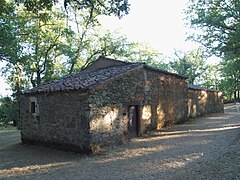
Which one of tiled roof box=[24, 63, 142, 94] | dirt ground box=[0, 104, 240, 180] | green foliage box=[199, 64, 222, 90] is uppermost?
green foliage box=[199, 64, 222, 90]

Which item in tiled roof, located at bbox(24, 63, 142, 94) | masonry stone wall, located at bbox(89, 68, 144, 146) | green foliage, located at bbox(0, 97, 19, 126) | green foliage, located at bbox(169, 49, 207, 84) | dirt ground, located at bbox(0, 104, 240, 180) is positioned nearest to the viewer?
dirt ground, located at bbox(0, 104, 240, 180)

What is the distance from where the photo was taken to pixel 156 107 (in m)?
13.7

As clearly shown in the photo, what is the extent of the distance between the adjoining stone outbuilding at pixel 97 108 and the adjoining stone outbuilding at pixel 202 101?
5.83m

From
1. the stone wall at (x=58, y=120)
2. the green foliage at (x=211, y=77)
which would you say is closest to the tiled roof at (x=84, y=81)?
the stone wall at (x=58, y=120)

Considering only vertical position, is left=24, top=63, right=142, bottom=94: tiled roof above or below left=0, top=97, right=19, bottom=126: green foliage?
above

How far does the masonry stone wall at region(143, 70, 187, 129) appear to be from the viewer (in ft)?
42.9

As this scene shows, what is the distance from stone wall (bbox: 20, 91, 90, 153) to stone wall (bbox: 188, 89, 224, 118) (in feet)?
40.3

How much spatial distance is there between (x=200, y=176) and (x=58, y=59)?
79.7 ft

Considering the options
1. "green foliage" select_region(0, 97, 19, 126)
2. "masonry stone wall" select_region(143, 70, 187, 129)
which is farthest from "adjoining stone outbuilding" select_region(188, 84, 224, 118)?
"green foliage" select_region(0, 97, 19, 126)

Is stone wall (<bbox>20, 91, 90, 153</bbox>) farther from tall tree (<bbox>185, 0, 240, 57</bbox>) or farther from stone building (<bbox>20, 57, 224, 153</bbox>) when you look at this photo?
tall tree (<bbox>185, 0, 240, 57</bbox>)

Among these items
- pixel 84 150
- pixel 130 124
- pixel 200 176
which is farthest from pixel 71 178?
pixel 130 124

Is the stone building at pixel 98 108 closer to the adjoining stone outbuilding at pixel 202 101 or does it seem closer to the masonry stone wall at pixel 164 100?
the masonry stone wall at pixel 164 100

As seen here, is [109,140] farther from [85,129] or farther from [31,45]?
[31,45]

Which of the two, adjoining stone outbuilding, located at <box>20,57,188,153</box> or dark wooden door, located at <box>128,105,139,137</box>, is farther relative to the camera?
dark wooden door, located at <box>128,105,139,137</box>
